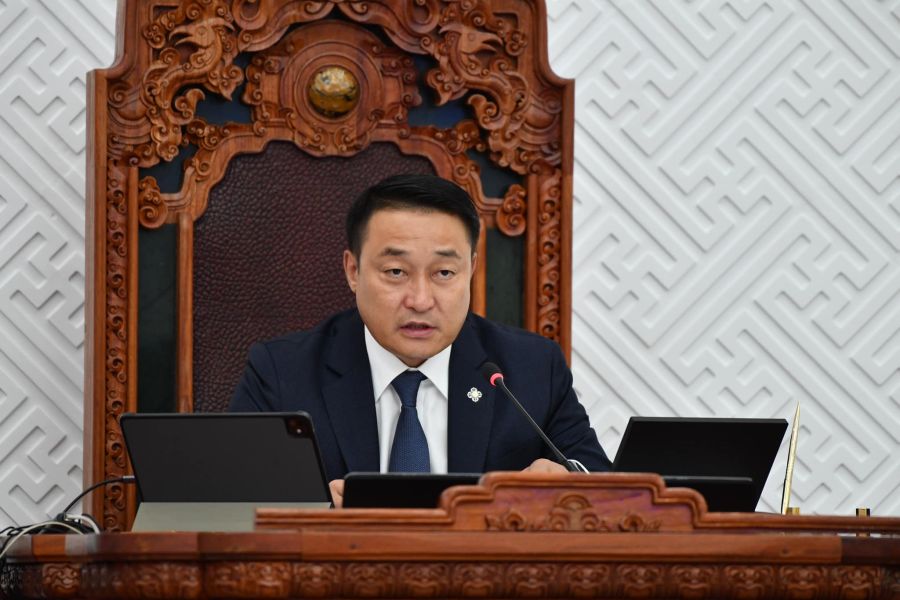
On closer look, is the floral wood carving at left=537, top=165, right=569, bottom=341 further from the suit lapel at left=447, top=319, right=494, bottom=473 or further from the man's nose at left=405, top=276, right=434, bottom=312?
the man's nose at left=405, top=276, right=434, bottom=312

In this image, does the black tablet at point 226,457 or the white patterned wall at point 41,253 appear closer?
the black tablet at point 226,457

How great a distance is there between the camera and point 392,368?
3215 millimetres

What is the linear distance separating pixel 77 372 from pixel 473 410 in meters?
1.20

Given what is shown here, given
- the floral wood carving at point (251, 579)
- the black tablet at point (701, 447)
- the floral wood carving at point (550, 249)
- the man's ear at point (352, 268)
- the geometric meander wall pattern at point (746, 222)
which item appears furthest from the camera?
the geometric meander wall pattern at point (746, 222)

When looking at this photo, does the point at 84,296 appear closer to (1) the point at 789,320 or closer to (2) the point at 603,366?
(2) the point at 603,366

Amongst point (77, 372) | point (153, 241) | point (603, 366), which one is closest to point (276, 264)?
point (153, 241)

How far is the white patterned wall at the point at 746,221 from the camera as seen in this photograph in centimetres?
415

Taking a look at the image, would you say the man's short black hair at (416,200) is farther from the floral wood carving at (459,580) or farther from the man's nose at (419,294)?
the floral wood carving at (459,580)

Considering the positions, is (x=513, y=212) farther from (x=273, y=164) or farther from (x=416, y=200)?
(x=416, y=200)

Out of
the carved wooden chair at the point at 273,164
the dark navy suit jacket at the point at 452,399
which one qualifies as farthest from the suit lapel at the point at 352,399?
the carved wooden chair at the point at 273,164

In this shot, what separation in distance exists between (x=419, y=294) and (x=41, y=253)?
1.22 meters

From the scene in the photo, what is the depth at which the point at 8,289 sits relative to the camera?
3.76 meters

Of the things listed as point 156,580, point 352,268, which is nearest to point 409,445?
point 352,268

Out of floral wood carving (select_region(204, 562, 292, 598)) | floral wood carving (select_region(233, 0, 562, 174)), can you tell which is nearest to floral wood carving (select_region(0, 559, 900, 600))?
floral wood carving (select_region(204, 562, 292, 598))
